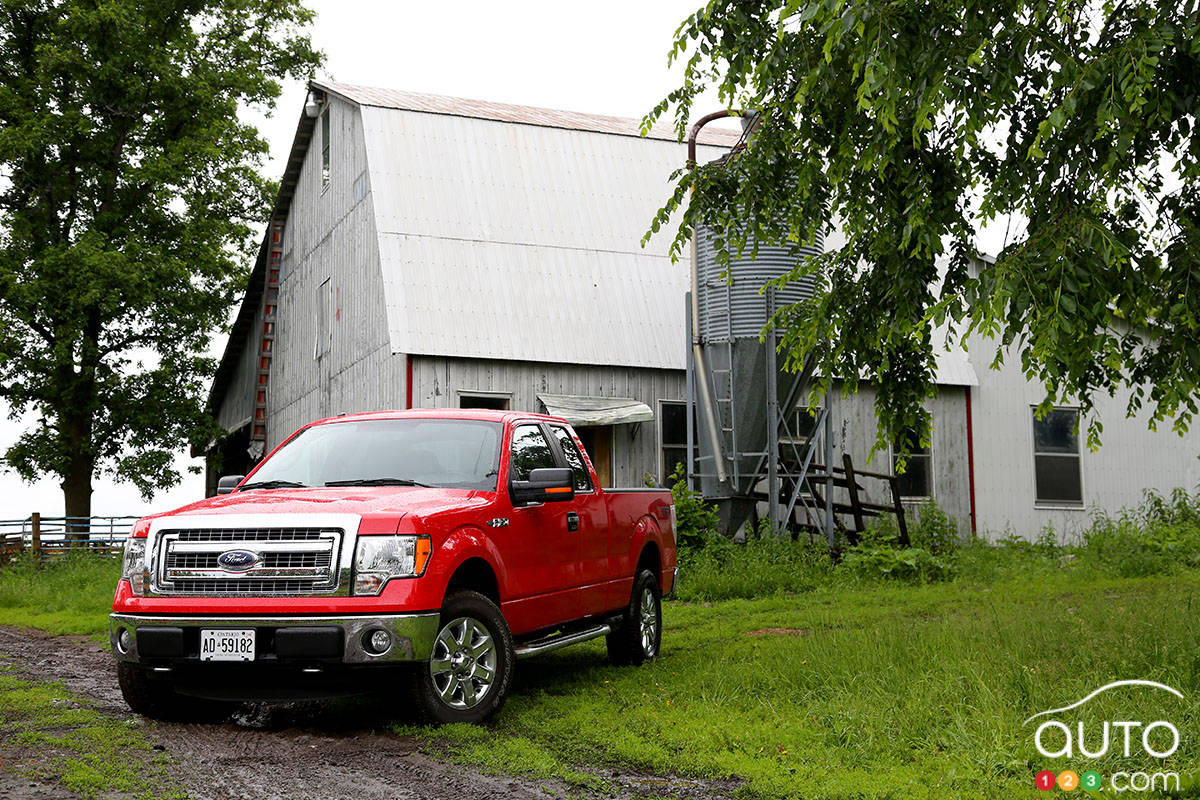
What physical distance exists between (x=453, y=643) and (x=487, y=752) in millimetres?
932

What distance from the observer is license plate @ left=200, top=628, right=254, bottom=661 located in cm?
A: 695

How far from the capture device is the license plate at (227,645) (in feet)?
22.8

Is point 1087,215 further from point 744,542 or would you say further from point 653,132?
point 653,132

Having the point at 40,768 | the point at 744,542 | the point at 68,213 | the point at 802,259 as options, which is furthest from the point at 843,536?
the point at 68,213

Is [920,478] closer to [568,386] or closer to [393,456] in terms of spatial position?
[568,386]

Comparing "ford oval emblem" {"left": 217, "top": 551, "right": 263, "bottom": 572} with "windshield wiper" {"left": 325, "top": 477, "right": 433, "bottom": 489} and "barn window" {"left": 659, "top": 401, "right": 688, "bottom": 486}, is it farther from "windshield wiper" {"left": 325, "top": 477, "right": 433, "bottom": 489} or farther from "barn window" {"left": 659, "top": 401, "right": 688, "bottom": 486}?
"barn window" {"left": 659, "top": 401, "right": 688, "bottom": 486}

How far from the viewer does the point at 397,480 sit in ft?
26.9

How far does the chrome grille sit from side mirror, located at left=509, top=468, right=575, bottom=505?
1.48m

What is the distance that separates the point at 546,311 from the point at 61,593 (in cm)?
854

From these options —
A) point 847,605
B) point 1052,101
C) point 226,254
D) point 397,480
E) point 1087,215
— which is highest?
point 226,254

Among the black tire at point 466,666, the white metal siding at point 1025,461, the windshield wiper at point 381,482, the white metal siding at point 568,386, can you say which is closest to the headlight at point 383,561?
the black tire at point 466,666

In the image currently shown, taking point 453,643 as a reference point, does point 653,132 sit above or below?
above

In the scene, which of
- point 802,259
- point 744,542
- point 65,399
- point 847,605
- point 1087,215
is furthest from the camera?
point 65,399

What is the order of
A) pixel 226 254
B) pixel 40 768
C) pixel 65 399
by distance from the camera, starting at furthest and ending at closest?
1. pixel 226 254
2. pixel 65 399
3. pixel 40 768
